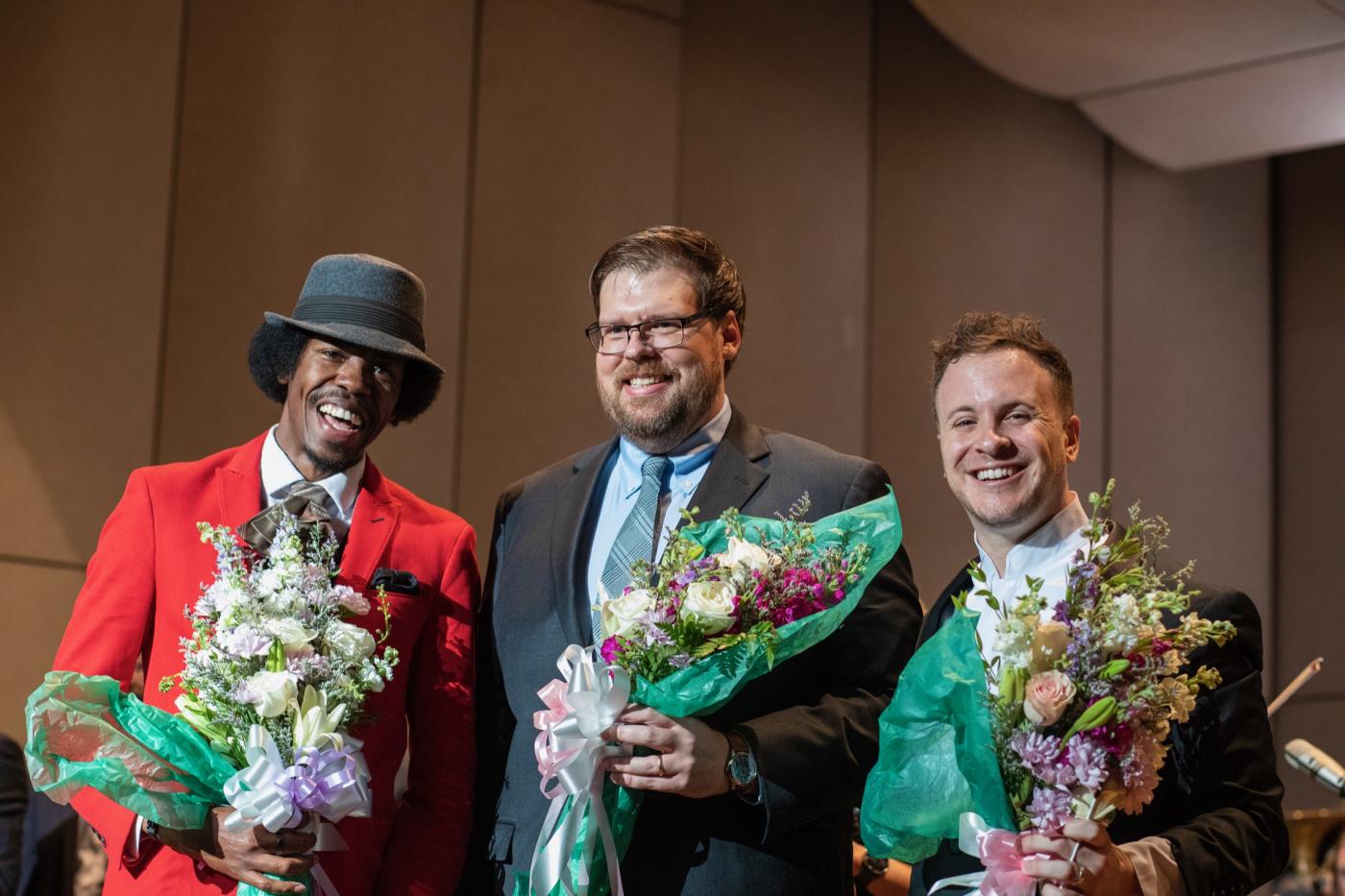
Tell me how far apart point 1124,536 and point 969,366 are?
1.53ft

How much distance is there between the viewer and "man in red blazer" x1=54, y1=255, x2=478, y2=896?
273 cm

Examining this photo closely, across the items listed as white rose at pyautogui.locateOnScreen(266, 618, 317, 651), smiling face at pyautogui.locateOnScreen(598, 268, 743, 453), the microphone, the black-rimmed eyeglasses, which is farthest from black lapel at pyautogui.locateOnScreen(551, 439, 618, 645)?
the microphone

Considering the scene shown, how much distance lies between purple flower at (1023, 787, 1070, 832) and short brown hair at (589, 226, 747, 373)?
1.13 m

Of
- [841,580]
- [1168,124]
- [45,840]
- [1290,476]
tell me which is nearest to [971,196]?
[1168,124]

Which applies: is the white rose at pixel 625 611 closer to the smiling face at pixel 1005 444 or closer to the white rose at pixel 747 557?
the white rose at pixel 747 557

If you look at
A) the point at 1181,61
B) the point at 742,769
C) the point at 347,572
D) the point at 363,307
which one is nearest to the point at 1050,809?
the point at 742,769

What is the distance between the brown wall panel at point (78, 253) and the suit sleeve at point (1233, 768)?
3945 millimetres

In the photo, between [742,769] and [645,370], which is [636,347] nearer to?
[645,370]

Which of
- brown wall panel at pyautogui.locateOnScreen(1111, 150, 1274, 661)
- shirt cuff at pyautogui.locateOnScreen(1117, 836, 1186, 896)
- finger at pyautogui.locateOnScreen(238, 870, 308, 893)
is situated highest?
brown wall panel at pyautogui.locateOnScreen(1111, 150, 1274, 661)

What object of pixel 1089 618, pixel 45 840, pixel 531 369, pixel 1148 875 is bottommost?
pixel 45 840

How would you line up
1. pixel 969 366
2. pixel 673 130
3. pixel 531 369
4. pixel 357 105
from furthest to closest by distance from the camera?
pixel 673 130 → pixel 531 369 → pixel 357 105 → pixel 969 366

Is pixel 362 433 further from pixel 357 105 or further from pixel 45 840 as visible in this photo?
pixel 357 105

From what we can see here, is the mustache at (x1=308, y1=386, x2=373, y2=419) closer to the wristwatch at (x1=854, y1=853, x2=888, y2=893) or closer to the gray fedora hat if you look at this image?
the gray fedora hat

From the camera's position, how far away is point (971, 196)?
805 cm
